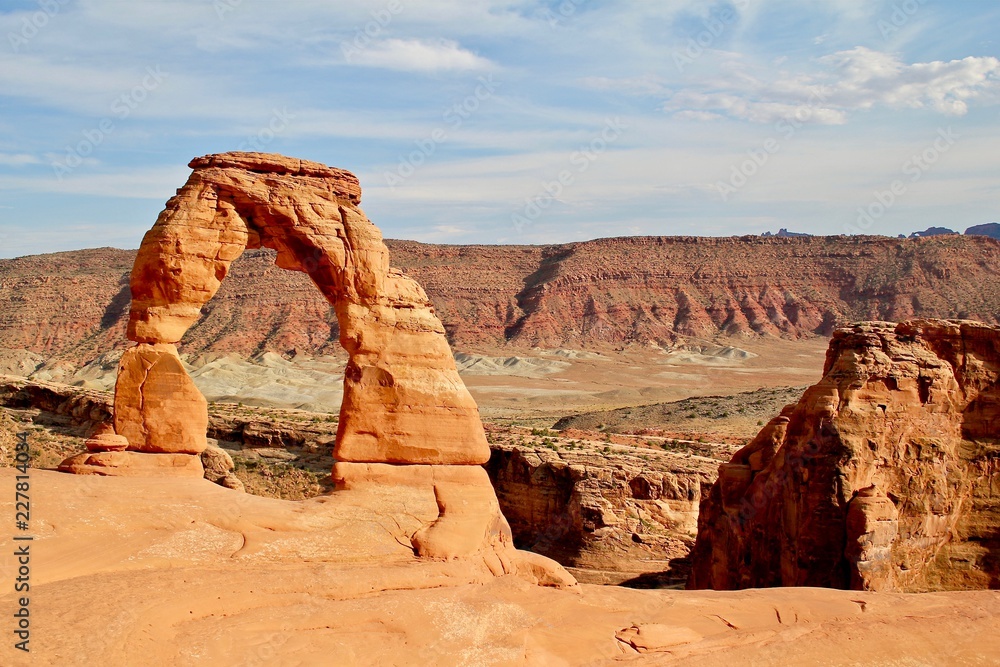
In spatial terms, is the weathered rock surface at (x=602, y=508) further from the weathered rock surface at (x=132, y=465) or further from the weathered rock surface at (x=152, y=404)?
the weathered rock surface at (x=152, y=404)

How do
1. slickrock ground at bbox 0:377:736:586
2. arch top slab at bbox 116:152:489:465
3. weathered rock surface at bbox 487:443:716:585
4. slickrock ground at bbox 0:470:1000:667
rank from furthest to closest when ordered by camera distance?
weathered rock surface at bbox 487:443:716:585 < slickrock ground at bbox 0:377:736:586 < arch top slab at bbox 116:152:489:465 < slickrock ground at bbox 0:470:1000:667

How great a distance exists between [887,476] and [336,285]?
10.7 metres

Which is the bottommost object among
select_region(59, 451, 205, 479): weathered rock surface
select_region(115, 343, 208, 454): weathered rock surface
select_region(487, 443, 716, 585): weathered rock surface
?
select_region(487, 443, 716, 585): weathered rock surface

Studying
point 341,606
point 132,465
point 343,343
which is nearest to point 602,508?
point 343,343

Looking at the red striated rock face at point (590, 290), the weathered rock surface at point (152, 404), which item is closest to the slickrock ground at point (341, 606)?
the weathered rock surface at point (152, 404)

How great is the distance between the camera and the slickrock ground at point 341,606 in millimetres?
9945

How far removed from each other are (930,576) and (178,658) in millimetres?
13774

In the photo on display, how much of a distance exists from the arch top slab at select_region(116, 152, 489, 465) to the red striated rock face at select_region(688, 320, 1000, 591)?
6.31m

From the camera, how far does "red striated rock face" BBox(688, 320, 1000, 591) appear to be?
54.0 feet

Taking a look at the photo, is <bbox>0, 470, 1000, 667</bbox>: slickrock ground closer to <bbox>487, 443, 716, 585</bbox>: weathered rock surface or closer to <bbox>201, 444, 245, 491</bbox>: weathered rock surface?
<bbox>201, 444, 245, 491</bbox>: weathered rock surface

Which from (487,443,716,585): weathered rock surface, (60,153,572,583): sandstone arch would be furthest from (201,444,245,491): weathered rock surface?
(487,443,716,585): weathered rock surface

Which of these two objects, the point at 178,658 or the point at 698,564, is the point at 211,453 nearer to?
the point at 698,564

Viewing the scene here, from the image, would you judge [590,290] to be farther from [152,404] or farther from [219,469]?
[152,404]

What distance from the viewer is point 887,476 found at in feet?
55.7
